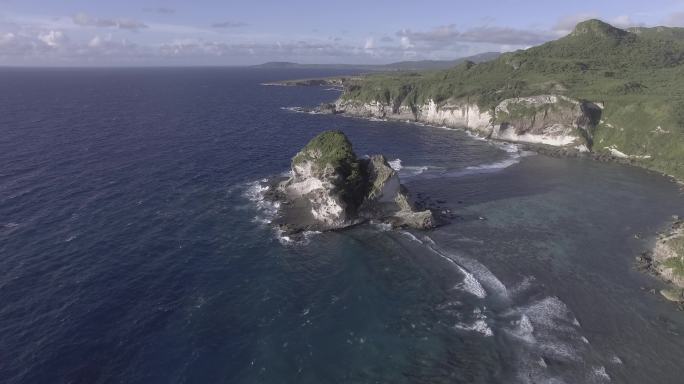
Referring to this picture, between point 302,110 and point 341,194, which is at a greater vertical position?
point 341,194

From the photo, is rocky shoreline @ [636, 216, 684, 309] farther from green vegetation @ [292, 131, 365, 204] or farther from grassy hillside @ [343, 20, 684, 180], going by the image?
grassy hillside @ [343, 20, 684, 180]

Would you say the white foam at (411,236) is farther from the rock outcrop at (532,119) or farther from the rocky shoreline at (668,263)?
the rock outcrop at (532,119)

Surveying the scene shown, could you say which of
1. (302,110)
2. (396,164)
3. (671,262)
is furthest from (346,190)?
(302,110)

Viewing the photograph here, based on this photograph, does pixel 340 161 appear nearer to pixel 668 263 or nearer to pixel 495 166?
pixel 495 166

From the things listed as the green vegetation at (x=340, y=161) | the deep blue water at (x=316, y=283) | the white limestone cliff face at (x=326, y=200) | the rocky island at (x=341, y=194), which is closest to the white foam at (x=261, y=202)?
the deep blue water at (x=316, y=283)

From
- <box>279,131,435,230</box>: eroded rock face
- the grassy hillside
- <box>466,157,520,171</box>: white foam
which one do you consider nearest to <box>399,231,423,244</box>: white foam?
<box>279,131,435,230</box>: eroded rock face

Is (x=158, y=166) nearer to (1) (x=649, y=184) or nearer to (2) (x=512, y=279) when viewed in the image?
(2) (x=512, y=279)

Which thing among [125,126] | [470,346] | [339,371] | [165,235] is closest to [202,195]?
[165,235]
